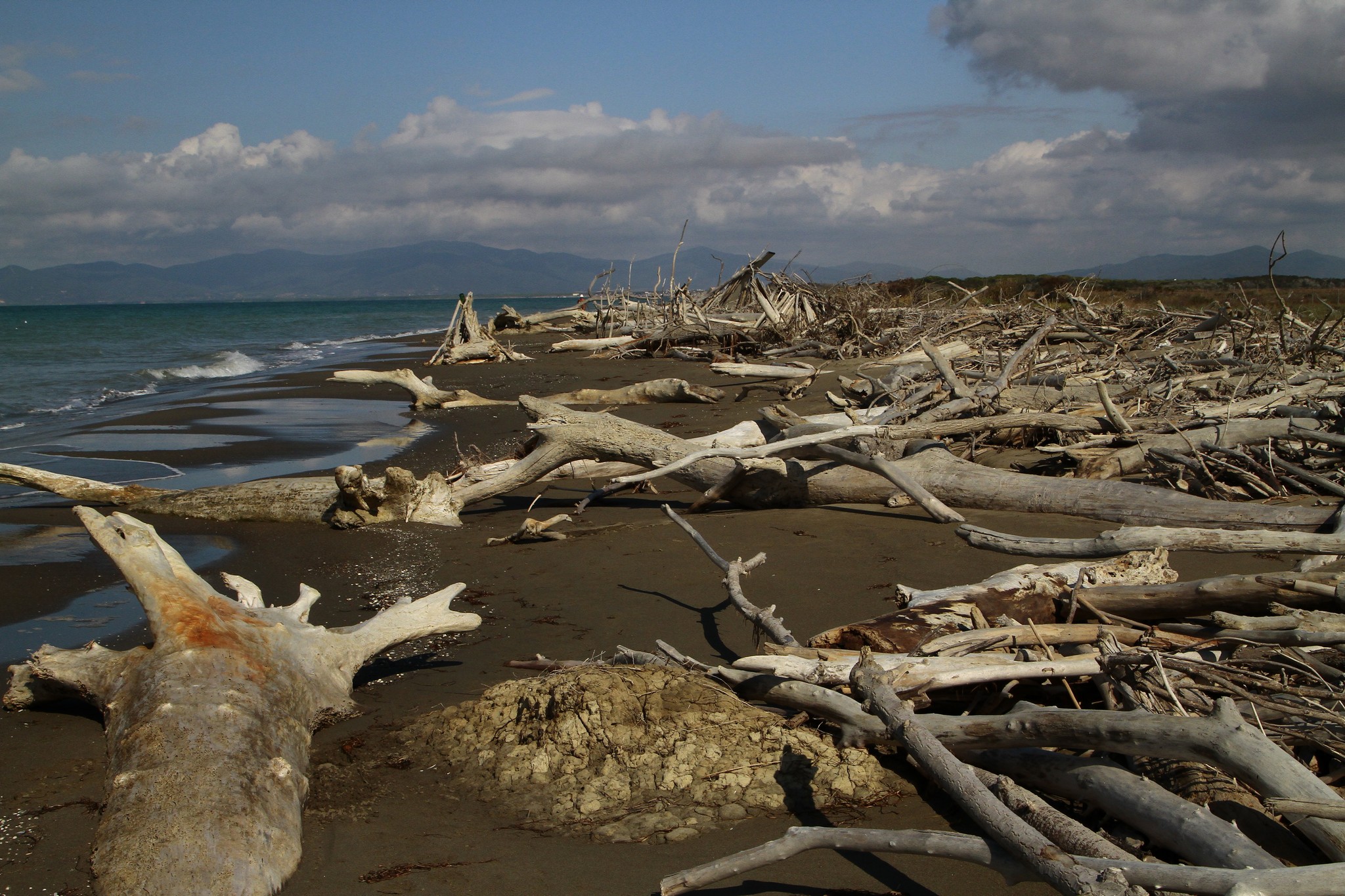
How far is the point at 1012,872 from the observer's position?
6.01 feet

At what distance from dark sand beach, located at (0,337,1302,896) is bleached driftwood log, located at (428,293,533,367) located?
8.42m

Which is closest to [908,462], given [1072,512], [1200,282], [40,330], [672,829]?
[1072,512]

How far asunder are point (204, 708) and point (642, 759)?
140 centimetres

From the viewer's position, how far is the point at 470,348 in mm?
18469

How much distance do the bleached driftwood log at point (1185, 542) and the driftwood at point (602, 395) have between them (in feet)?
22.8

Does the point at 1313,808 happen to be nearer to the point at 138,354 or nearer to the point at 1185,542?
the point at 1185,542

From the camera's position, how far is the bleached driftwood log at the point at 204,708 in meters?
2.24

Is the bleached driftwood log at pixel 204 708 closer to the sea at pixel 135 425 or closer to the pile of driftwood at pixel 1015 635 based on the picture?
the pile of driftwood at pixel 1015 635

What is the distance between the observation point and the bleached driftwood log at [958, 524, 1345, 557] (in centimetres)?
407

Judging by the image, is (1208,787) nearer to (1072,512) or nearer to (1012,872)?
(1012,872)

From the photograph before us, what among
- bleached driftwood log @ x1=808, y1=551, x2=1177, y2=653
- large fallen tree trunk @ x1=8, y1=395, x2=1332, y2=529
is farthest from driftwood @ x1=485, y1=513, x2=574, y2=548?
bleached driftwood log @ x1=808, y1=551, x2=1177, y2=653

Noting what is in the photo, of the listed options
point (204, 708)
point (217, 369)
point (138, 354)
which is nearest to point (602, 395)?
point (204, 708)

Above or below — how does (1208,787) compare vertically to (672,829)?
above

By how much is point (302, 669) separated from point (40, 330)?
47423 millimetres
